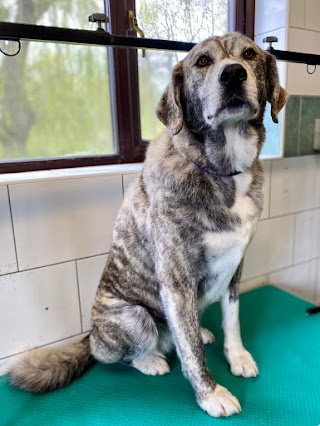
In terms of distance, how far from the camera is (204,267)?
92cm

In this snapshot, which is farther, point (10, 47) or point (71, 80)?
point (71, 80)

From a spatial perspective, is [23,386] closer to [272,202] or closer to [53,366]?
[53,366]

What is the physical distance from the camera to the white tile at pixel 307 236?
1.64m

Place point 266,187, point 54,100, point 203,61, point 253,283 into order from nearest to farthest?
point 203,61, point 54,100, point 266,187, point 253,283

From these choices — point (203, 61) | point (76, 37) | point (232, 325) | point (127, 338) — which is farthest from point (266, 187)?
point (76, 37)

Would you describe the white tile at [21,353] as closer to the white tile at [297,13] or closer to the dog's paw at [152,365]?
the dog's paw at [152,365]

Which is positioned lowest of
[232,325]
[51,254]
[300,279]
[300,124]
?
[300,279]

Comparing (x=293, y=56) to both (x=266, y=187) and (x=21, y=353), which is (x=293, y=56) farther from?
(x=21, y=353)

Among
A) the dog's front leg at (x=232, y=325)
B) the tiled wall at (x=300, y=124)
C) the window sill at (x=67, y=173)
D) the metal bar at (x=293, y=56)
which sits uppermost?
the metal bar at (x=293, y=56)

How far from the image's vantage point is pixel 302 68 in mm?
1424

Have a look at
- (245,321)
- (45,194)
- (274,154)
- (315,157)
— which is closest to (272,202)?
(274,154)

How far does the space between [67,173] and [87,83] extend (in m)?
0.37

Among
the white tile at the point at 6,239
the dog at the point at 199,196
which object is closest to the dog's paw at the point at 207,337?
the dog at the point at 199,196

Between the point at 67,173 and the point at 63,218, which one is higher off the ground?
the point at 67,173
